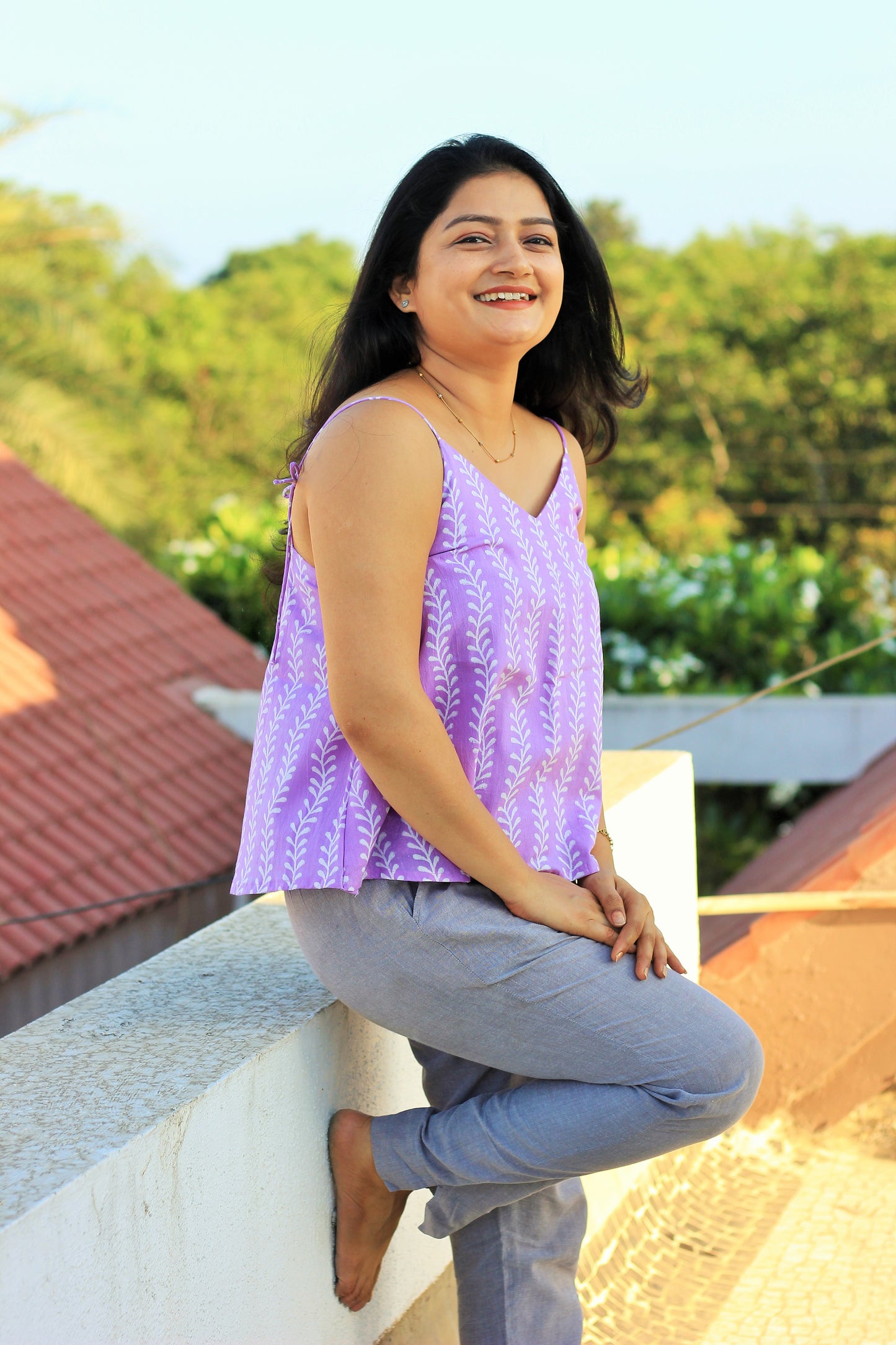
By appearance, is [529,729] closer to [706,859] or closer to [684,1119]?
[684,1119]

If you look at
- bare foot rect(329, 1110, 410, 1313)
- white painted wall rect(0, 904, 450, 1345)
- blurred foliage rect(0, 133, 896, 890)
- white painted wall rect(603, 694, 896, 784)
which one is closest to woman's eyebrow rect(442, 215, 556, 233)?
white painted wall rect(0, 904, 450, 1345)

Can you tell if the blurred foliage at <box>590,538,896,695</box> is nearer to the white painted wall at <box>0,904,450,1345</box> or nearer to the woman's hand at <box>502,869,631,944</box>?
the white painted wall at <box>0,904,450,1345</box>

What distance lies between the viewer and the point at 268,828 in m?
1.78

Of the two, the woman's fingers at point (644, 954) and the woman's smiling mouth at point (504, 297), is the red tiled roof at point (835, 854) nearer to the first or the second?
the woman's fingers at point (644, 954)

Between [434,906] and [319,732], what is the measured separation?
10.6 inches

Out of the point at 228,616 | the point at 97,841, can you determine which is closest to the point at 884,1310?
the point at 97,841

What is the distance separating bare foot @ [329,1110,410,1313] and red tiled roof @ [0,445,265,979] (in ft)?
11.0

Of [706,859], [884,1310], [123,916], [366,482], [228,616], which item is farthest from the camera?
[228,616]

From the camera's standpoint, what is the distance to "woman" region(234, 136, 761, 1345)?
1674 millimetres

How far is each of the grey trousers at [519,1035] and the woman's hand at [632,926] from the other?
2 cm

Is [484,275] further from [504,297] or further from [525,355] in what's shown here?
[525,355]

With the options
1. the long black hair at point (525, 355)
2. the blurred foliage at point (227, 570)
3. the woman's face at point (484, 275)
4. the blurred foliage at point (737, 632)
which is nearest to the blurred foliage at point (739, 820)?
the blurred foliage at point (737, 632)

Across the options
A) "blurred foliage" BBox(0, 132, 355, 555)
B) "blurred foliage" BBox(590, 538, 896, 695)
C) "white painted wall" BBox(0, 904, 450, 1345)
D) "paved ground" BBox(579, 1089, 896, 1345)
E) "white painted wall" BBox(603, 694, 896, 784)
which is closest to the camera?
"white painted wall" BBox(0, 904, 450, 1345)

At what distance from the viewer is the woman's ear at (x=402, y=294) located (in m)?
1.92
